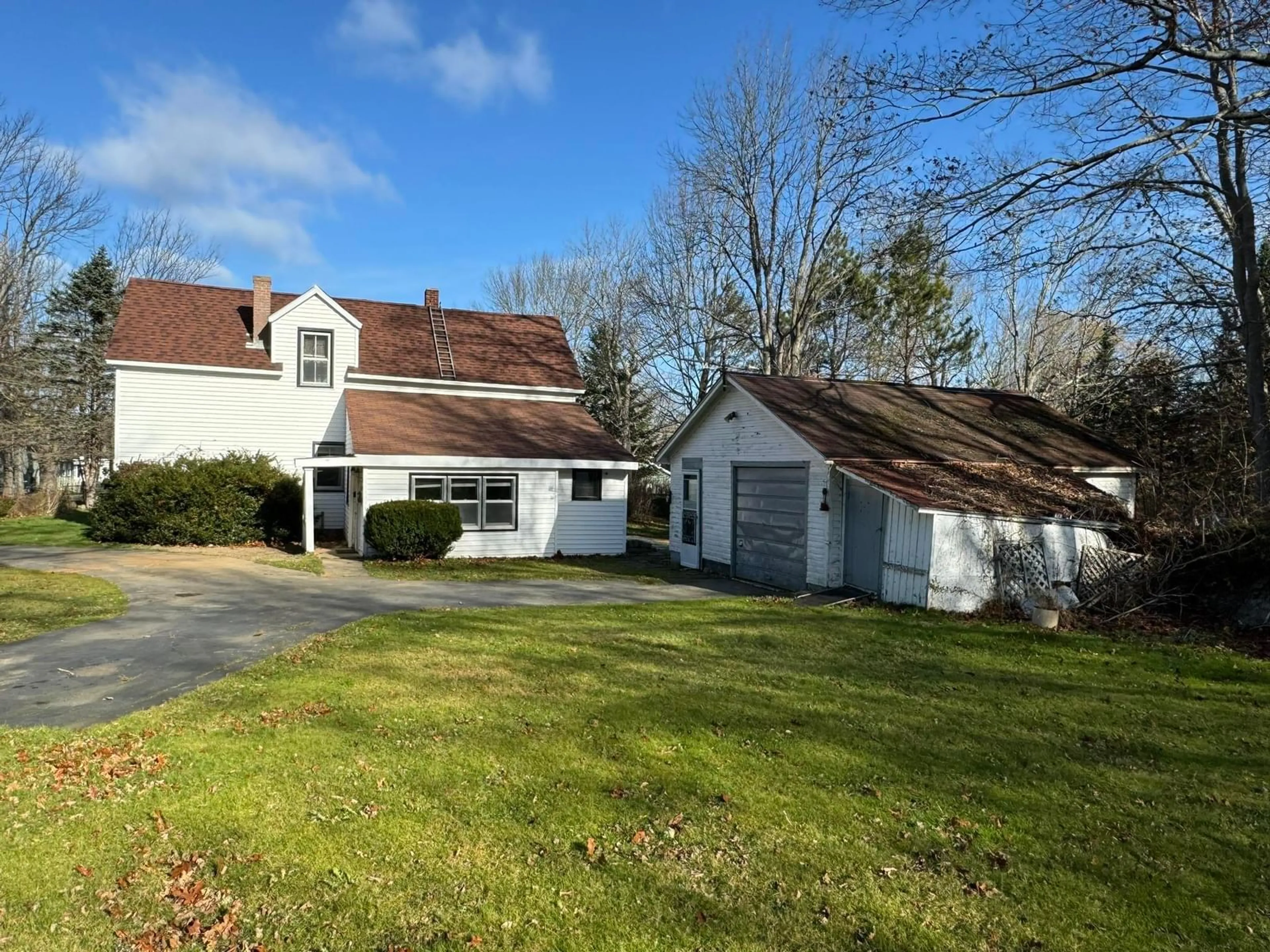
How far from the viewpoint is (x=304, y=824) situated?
4.54 m

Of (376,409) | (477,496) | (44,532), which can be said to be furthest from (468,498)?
(44,532)

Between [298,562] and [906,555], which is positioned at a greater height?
[906,555]

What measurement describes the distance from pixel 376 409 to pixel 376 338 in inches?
203

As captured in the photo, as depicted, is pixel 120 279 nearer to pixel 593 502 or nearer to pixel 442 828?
pixel 593 502

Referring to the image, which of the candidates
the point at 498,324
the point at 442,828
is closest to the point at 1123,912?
the point at 442,828

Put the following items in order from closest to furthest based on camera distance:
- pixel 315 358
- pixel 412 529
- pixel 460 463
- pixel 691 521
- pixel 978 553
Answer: pixel 978 553, pixel 412 529, pixel 691 521, pixel 460 463, pixel 315 358

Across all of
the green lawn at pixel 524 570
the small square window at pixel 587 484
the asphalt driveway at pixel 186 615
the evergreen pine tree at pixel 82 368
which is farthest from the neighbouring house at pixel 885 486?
the evergreen pine tree at pixel 82 368

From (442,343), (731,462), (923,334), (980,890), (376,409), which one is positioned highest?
(923,334)

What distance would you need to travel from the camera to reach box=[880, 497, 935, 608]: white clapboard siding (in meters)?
12.8

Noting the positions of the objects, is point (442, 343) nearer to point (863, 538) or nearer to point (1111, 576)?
point (863, 538)

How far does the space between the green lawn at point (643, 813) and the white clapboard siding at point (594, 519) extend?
12.5m

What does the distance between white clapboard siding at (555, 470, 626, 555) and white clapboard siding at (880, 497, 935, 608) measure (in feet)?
29.3

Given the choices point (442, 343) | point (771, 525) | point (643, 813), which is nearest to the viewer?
point (643, 813)

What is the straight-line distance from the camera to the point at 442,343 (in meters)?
26.6
